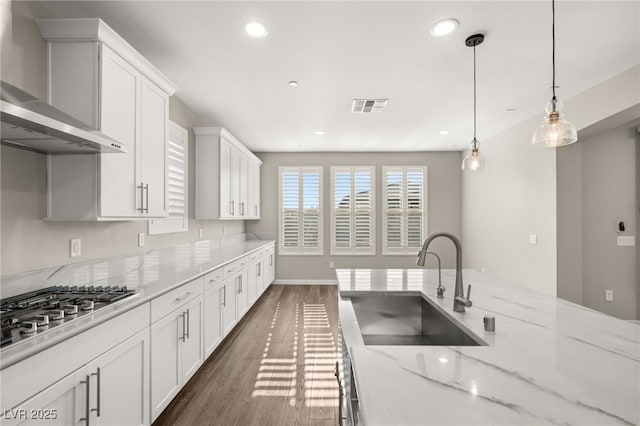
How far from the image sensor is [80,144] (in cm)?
168

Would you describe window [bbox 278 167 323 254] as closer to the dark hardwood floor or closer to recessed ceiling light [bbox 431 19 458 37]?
A: the dark hardwood floor

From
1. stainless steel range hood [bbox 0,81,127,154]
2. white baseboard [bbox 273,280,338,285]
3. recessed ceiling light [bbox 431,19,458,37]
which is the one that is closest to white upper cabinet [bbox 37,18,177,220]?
stainless steel range hood [bbox 0,81,127,154]

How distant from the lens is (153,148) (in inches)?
95.7

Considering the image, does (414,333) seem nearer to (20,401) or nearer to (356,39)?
(20,401)

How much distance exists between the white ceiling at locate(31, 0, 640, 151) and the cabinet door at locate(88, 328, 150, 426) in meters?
2.06

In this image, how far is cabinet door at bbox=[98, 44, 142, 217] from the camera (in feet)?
6.31

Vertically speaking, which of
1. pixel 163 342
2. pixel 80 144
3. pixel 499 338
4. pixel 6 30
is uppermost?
pixel 6 30

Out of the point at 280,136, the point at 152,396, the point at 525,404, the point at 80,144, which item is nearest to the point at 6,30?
the point at 80,144

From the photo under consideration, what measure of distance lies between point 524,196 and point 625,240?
121cm

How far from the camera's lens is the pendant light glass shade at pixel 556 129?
1.69 meters

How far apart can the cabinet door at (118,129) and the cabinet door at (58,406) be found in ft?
3.29

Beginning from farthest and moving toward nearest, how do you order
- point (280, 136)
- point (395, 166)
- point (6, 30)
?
1. point (395, 166)
2. point (280, 136)
3. point (6, 30)

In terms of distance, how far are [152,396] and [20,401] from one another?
945 millimetres

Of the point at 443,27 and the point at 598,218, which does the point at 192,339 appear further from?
the point at 598,218
